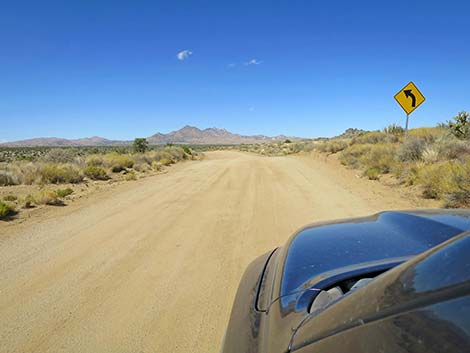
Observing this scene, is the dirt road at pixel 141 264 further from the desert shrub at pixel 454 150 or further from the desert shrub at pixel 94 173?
the desert shrub at pixel 94 173

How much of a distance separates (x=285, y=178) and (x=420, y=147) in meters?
5.63

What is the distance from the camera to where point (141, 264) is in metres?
4.49

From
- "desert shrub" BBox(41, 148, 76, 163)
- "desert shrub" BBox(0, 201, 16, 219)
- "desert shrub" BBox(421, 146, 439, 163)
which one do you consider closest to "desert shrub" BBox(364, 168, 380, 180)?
"desert shrub" BBox(421, 146, 439, 163)

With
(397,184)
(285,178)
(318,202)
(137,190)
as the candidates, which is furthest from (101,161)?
(397,184)

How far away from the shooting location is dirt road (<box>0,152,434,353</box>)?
118 inches

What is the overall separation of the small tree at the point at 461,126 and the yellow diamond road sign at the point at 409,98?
5358mm

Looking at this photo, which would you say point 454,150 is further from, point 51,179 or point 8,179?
point 8,179

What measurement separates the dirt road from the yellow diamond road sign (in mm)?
5252

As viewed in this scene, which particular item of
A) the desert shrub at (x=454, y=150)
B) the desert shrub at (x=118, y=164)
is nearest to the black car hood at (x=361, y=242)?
the desert shrub at (x=454, y=150)

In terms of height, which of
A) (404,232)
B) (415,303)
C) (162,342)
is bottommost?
(162,342)

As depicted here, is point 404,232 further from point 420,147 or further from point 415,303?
point 420,147

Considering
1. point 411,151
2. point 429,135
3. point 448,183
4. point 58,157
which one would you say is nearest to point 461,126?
point 429,135

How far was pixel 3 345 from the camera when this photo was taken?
9.40 ft

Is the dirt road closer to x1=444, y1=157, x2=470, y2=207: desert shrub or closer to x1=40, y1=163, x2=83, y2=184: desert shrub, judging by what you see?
x1=444, y1=157, x2=470, y2=207: desert shrub
